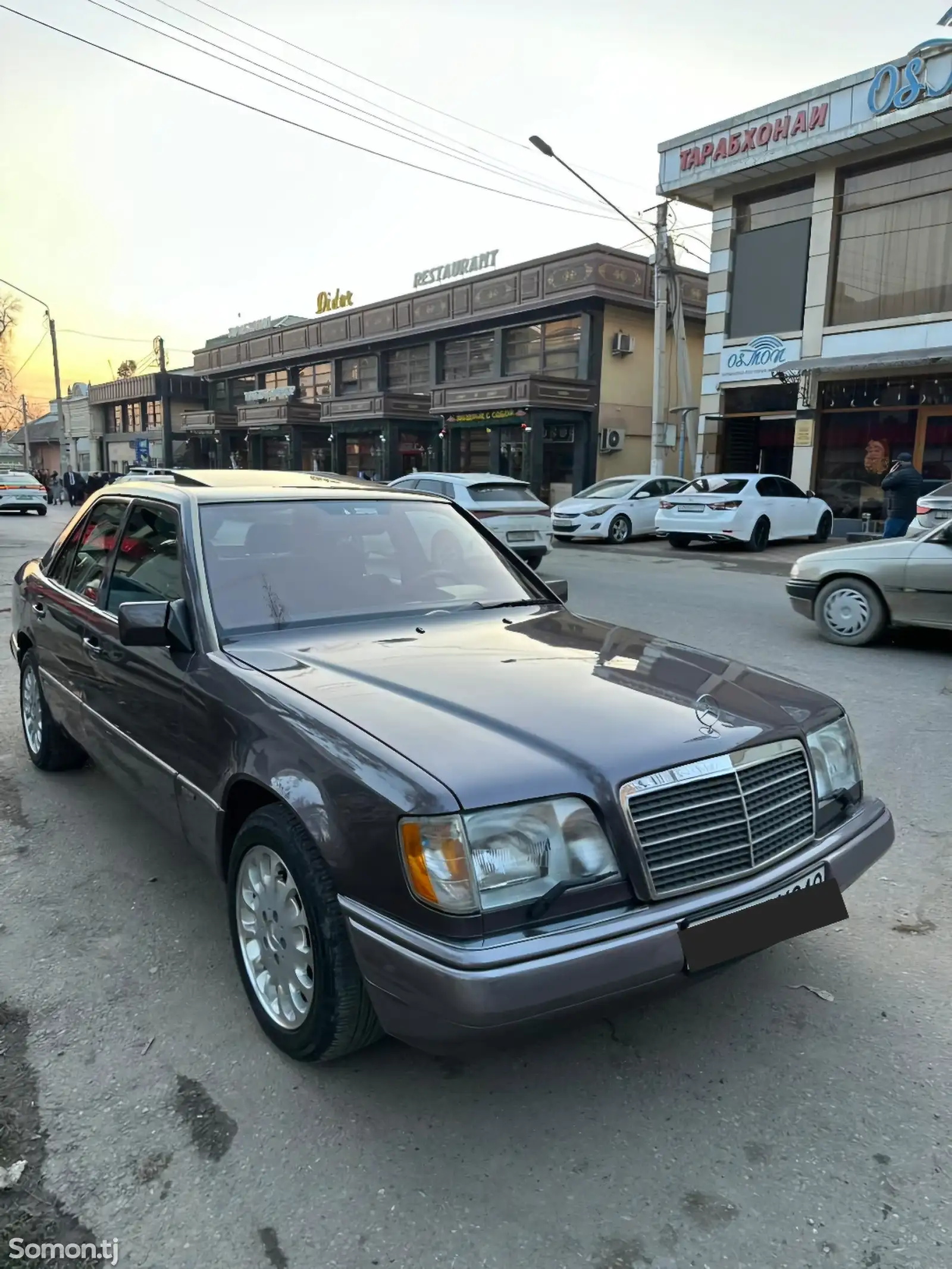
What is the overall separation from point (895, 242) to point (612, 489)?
297 inches

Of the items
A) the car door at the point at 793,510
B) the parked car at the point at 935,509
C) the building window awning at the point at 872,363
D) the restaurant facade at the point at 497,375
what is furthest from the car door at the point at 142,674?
the restaurant facade at the point at 497,375

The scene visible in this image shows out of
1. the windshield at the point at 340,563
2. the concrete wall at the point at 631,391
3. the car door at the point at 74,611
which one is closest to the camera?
the windshield at the point at 340,563

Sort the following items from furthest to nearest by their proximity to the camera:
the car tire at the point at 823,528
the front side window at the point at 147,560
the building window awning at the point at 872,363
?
the car tire at the point at 823,528 → the building window awning at the point at 872,363 → the front side window at the point at 147,560

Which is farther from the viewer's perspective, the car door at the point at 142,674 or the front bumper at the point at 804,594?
the front bumper at the point at 804,594

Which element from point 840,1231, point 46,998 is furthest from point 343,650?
point 840,1231

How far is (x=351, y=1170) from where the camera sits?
2086 millimetres

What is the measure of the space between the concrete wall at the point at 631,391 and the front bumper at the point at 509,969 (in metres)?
24.4

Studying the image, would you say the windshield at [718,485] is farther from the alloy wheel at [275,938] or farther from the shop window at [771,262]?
the alloy wheel at [275,938]

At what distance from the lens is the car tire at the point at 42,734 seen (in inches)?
180

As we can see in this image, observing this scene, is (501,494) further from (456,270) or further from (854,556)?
(456,270)

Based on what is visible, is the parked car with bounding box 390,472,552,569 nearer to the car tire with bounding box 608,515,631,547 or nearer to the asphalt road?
the car tire with bounding box 608,515,631,547

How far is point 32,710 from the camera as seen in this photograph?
4820mm

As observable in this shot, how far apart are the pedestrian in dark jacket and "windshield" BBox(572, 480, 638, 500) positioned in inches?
218

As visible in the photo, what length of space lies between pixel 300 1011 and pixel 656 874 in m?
1.05
